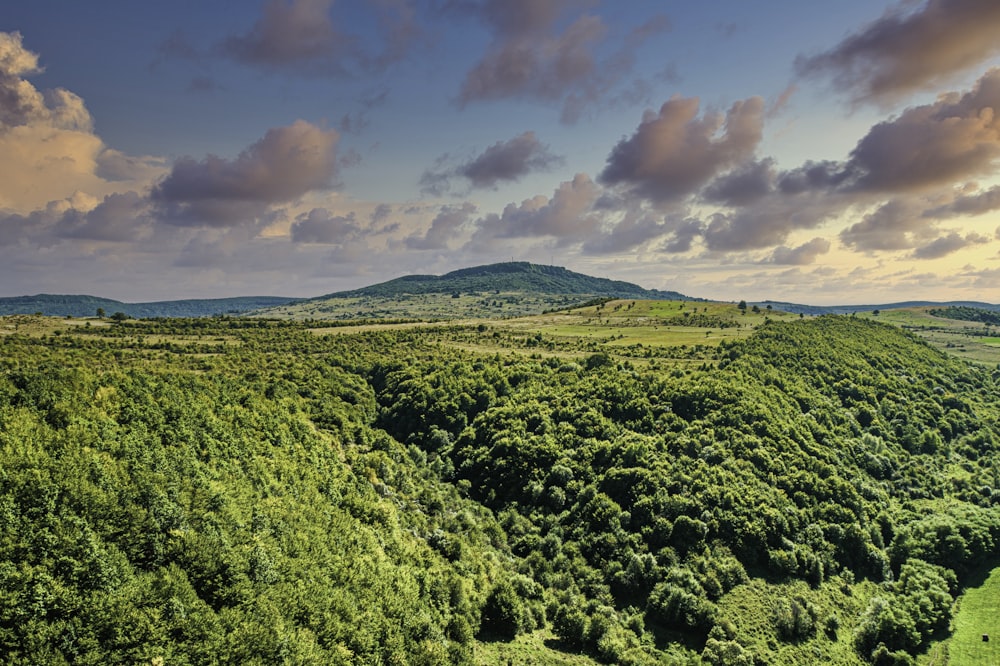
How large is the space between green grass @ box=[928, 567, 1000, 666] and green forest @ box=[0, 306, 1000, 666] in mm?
1628

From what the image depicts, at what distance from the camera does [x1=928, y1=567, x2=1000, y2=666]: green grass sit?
64.9 meters

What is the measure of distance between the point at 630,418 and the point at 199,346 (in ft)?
348

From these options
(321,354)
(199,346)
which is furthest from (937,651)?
(199,346)

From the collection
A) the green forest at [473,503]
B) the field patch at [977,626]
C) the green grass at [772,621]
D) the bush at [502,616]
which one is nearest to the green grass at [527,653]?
the green forest at [473,503]

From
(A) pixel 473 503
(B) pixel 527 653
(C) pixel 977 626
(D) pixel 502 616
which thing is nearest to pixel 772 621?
(B) pixel 527 653

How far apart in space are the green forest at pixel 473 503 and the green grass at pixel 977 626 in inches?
64.1

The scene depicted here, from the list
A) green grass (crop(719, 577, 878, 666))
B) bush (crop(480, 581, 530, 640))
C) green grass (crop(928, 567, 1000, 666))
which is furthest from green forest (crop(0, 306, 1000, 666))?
green grass (crop(928, 567, 1000, 666))

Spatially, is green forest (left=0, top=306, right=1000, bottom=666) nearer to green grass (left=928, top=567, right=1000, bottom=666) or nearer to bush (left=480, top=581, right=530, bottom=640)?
bush (left=480, top=581, right=530, bottom=640)

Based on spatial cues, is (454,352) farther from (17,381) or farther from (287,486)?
(17,381)

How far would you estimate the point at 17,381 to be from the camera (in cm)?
4184

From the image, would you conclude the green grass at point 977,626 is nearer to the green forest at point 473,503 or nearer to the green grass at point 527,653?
the green forest at point 473,503

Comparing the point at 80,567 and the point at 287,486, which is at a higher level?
the point at 80,567

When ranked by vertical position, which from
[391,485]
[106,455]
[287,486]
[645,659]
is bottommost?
[645,659]

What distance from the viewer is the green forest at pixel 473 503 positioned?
95.9 feet
